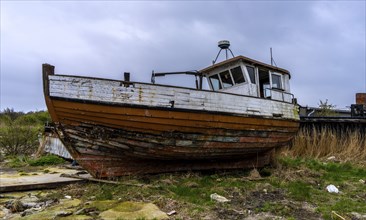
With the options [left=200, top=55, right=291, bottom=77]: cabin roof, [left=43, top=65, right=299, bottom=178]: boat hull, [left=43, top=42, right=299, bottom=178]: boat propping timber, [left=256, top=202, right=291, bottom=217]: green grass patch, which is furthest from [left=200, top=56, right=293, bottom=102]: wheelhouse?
[left=256, top=202, right=291, bottom=217]: green grass patch

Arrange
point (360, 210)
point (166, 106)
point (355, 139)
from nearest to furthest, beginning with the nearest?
point (360, 210)
point (166, 106)
point (355, 139)

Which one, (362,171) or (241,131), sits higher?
(241,131)

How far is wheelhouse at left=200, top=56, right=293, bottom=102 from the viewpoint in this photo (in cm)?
830

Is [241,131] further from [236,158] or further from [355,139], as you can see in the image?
[355,139]

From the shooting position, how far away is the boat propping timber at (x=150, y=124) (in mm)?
6109

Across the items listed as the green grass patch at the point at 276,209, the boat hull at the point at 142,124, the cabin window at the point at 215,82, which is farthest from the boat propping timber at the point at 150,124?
the green grass patch at the point at 276,209

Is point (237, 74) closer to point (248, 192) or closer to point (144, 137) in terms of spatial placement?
point (144, 137)

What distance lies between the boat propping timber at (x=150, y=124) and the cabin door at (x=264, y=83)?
74cm

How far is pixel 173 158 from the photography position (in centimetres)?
691

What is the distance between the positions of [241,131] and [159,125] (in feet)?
6.79

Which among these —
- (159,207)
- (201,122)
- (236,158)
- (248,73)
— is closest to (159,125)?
(201,122)

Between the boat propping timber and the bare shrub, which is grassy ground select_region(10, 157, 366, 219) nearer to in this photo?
the boat propping timber

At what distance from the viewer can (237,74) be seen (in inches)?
334

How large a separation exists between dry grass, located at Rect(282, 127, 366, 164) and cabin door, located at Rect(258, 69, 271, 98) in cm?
408
